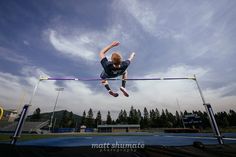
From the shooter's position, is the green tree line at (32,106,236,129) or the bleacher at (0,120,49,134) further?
the green tree line at (32,106,236,129)

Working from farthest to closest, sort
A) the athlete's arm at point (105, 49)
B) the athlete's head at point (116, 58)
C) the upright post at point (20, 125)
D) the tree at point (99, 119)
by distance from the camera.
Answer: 1. the tree at point (99, 119)
2. the athlete's arm at point (105, 49)
3. the athlete's head at point (116, 58)
4. the upright post at point (20, 125)

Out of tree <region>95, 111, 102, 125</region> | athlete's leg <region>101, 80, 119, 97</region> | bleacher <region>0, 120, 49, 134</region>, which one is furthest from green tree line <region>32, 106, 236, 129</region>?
athlete's leg <region>101, 80, 119, 97</region>

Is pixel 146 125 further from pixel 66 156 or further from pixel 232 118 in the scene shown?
pixel 66 156

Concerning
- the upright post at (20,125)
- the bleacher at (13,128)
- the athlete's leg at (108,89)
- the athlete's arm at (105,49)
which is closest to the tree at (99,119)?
the bleacher at (13,128)

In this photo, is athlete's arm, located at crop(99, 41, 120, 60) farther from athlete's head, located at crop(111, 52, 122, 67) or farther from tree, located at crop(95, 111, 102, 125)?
tree, located at crop(95, 111, 102, 125)

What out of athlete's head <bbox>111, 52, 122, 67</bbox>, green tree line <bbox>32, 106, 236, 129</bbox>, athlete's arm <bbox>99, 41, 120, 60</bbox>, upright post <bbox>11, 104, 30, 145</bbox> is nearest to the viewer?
upright post <bbox>11, 104, 30, 145</bbox>

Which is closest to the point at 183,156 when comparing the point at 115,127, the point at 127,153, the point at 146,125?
the point at 127,153

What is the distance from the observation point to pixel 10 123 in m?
35.7

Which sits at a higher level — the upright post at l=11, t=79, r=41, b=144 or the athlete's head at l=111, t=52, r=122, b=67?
the athlete's head at l=111, t=52, r=122, b=67

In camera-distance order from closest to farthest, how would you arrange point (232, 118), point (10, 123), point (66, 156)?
point (66, 156) < point (10, 123) < point (232, 118)

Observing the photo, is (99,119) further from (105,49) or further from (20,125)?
(105,49)

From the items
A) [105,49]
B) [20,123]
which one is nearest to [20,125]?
[20,123]

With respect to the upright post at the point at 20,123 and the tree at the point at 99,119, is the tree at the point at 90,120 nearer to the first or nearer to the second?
the tree at the point at 99,119

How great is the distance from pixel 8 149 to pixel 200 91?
572 cm
